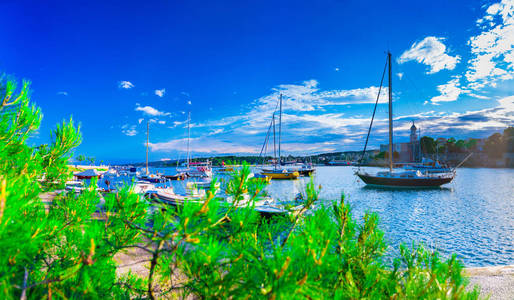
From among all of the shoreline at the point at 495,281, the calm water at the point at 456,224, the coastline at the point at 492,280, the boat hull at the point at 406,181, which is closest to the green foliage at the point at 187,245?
the coastline at the point at 492,280

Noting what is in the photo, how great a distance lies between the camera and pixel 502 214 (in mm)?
15656

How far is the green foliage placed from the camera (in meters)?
0.82

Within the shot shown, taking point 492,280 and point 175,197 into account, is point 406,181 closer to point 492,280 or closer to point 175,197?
point 175,197

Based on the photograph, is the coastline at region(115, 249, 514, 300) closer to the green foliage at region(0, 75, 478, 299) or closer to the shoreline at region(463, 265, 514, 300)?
the shoreline at region(463, 265, 514, 300)

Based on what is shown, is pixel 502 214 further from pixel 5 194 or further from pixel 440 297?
pixel 5 194

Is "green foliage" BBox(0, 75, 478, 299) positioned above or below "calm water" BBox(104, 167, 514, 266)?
→ above

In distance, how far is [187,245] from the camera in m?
1.13

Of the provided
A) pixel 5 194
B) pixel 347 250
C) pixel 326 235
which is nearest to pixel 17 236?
pixel 5 194

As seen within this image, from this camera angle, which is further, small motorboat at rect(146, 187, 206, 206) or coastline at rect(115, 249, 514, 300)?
coastline at rect(115, 249, 514, 300)

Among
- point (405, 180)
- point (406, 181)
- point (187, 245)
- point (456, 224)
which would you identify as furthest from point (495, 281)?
point (406, 181)

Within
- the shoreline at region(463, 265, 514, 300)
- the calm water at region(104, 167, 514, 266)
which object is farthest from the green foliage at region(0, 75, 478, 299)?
the calm water at region(104, 167, 514, 266)

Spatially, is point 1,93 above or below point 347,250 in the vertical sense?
above

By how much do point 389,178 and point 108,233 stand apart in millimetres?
29966

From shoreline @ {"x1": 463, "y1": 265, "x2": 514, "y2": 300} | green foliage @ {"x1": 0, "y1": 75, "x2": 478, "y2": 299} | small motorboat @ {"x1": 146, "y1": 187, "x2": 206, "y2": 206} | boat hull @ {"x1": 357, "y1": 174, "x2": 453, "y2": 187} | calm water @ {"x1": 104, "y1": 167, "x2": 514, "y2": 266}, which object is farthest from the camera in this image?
boat hull @ {"x1": 357, "y1": 174, "x2": 453, "y2": 187}
